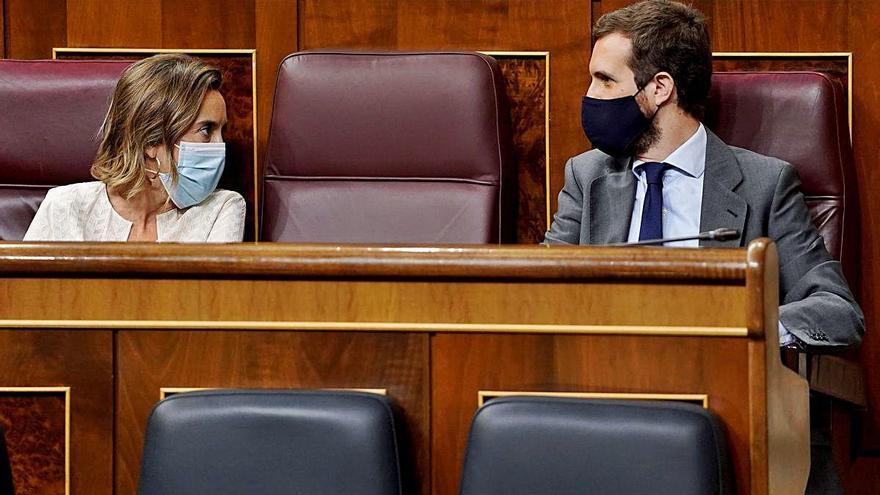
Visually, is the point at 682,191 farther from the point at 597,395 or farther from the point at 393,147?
the point at 597,395

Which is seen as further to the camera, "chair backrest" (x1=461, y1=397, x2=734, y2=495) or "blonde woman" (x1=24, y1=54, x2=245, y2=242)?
Result: "blonde woman" (x1=24, y1=54, x2=245, y2=242)

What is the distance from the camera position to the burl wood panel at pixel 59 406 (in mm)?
1011

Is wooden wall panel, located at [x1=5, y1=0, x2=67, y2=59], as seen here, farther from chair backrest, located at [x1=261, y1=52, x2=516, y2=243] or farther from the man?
the man

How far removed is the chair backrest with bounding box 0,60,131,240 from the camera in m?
1.63

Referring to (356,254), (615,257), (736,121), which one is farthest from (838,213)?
(356,254)

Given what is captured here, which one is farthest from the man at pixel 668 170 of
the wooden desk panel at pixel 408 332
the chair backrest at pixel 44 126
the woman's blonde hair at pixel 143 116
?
the chair backrest at pixel 44 126

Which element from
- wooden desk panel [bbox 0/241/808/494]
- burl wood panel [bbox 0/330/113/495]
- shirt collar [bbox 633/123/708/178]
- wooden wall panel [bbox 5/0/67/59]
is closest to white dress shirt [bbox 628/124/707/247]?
shirt collar [bbox 633/123/708/178]

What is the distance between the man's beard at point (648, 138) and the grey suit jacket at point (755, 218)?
0.02 metres

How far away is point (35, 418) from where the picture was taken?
40.1 inches

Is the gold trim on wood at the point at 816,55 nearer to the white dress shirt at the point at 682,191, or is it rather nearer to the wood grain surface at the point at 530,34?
the wood grain surface at the point at 530,34

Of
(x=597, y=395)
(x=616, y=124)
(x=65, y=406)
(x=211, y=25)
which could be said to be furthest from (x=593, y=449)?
(x=211, y=25)

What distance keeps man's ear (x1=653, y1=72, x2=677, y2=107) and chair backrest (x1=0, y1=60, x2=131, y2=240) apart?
0.75 metres

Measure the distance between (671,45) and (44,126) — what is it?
864 millimetres

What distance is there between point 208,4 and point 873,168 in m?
1.02
